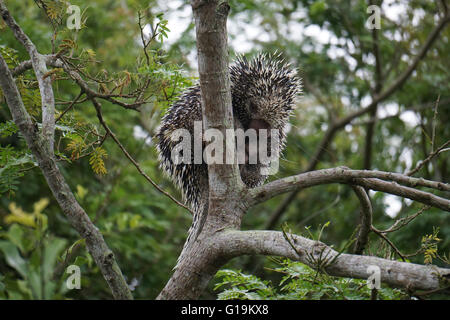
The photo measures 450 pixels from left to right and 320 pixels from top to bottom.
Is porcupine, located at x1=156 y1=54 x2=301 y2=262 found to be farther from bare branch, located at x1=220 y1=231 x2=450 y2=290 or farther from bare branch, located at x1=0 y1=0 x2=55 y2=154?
bare branch, located at x1=0 y1=0 x2=55 y2=154

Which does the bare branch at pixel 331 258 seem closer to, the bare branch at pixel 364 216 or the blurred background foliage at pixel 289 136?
the bare branch at pixel 364 216

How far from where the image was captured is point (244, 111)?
4.67 m

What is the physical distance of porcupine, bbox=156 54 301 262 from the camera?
405cm

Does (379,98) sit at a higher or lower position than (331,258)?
higher

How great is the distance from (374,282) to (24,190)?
4.30 meters

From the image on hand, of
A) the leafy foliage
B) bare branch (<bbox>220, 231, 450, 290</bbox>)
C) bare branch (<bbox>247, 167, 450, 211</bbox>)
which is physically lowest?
the leafy foliage

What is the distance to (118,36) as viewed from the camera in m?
8.13

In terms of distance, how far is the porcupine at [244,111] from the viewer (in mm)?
4047

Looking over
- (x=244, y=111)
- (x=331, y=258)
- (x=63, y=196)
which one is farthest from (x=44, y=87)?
(x=244, y=111)

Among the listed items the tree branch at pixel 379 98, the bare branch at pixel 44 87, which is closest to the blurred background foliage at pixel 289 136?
the tree branch at pixel 379 98

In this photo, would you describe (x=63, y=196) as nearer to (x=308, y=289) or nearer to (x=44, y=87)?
(x=44, y=87)

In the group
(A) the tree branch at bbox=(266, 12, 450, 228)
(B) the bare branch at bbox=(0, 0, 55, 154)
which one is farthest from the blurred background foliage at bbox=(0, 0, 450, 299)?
(B) the bare branch at bbox=(0, 0, 55, 154)

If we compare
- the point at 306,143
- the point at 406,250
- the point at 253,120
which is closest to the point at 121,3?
the point at 306,143

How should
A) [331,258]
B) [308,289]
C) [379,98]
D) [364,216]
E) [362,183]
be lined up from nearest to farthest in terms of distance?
[331,258]
[308,289]
[362,183]
[364,216]
[379,98]
